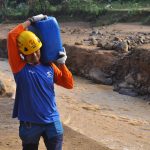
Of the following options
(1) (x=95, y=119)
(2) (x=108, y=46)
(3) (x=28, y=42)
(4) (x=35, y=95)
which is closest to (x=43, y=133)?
(4) (x=35, y=95)

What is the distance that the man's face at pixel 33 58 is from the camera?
3963 millimetres

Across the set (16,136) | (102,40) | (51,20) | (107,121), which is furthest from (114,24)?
(51,20)

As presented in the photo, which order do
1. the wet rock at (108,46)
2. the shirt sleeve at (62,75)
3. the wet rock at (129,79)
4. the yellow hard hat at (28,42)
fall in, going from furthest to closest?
1. the wet rock at (108,46)
2. the wet rock at (129,79)
3. the shirt sleeve at (62,75)
4. the yellow hard hat at (28,42)

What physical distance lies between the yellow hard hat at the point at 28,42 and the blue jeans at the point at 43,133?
606 mm

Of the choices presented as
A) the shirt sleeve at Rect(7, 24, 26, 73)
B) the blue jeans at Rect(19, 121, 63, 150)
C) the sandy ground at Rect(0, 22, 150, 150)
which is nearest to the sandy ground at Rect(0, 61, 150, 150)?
the sandy ground at Rect(0, 22, 150, 150)

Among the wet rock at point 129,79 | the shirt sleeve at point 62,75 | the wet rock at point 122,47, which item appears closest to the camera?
the shirt sleeve at point 62,75

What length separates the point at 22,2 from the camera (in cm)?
2930

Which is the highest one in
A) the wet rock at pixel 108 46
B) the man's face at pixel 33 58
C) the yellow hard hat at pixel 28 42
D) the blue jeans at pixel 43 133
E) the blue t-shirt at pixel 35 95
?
the yellow hard hat at pixel 28 42

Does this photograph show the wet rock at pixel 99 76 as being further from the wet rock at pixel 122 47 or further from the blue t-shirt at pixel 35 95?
the blue t-shirt at pixel 35 95

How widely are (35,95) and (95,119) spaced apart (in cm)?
618

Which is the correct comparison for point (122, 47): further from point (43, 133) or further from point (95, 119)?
point (43, 133)

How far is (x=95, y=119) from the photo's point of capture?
10086 mm

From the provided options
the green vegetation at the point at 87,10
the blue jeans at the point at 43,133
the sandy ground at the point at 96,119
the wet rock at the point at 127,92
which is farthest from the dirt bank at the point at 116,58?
the blue jeans at the point at 43,133

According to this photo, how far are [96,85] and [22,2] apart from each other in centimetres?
1649
